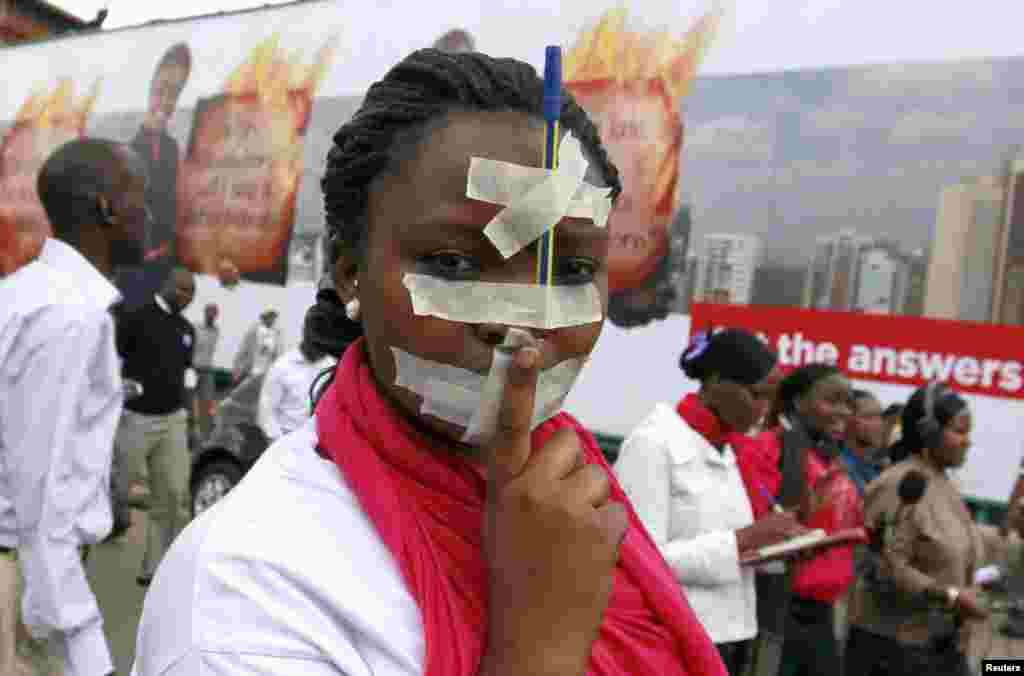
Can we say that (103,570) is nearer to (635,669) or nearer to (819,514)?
(819,514)

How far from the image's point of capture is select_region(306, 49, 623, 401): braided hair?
926 millimetres

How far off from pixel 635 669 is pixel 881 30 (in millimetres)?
4217

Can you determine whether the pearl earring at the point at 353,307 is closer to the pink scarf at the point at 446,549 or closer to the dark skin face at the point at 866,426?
the pink scarf at the point at 446,549

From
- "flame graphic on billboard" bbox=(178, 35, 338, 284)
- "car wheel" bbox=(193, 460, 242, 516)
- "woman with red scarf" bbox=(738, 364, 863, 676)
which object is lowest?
"car wheel" bbox=(193, 460, 242, 516)

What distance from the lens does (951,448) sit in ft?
11.0

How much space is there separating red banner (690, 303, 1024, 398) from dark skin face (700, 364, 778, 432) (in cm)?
128

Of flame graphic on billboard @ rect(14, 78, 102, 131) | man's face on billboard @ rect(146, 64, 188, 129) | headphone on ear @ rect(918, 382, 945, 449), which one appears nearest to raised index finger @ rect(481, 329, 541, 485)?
headphone on ear @ rect(918, 382, 945, 449)

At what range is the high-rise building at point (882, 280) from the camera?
168 inches


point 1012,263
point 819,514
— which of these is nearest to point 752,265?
point 1012,263

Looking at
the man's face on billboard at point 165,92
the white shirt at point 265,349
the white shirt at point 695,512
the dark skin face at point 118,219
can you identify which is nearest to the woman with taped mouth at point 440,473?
the white shirt at point 695,512

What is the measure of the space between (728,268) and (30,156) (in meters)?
7.45

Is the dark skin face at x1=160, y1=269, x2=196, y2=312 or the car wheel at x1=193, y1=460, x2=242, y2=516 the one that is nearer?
the car wheel at x1=193, y1=460, x2=242, y2=516

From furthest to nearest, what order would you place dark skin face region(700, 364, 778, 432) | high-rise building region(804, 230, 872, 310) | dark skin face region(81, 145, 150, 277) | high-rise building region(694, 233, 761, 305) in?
high-rise building region(694, 233, 761, 305), high-rise building region(804, 230, 872, 310), dark skin face region(700, 364, 778, 432), dark skin face region(81, 145, 150, 277)

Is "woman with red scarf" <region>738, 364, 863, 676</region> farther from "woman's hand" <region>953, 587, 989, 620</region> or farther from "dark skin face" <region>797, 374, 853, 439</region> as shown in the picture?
"woman's hand" <region>953, 587, 989, 620</region>
